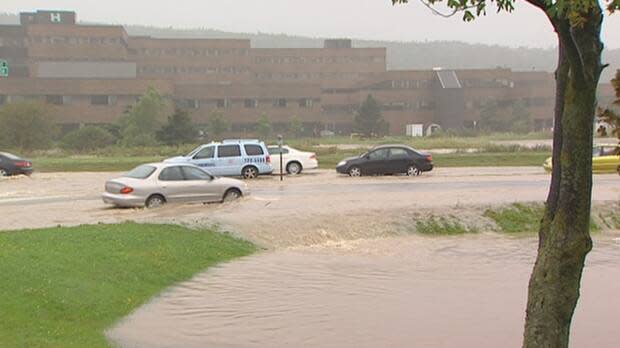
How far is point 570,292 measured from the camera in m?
6.01

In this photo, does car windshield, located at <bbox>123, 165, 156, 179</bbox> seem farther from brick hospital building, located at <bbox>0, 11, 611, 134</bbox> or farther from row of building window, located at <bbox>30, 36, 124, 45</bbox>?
row of building window, located at <bbox>30, 36, 124, 45</bbox>

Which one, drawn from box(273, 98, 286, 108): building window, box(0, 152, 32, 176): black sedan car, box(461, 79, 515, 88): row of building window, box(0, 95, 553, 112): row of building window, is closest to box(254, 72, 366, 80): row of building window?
box(0, 95, 553, 112): row of building window

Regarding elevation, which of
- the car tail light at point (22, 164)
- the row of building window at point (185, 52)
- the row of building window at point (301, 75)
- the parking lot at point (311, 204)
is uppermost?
the row of building window at point (185, 52)

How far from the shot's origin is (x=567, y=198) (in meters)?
5.91

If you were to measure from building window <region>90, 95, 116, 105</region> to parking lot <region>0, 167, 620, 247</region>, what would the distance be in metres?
68.8

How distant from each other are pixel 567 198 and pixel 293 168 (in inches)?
1260

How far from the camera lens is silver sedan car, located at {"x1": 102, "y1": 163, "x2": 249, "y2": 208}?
22688 millimetres

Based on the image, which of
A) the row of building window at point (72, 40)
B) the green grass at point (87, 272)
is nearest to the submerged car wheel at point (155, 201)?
the green grass at point (87, 272)

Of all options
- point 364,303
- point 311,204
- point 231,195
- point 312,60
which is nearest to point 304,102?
point 312,60

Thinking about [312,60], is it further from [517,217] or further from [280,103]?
[517,217]

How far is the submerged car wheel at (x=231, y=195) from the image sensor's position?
24156mm

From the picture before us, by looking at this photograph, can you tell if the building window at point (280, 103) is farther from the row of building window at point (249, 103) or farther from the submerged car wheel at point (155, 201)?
the submerged car wheel at point (155, 201)

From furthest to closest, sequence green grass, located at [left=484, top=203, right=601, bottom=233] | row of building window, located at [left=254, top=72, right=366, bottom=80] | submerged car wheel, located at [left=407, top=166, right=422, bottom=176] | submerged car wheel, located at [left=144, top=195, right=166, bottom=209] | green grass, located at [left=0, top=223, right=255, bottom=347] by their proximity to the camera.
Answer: row of building window, located at [left=254, top=72, right=366, bottom=80], submerged car wheel, located at [left=407, top=166, right=422, bottom=176], submerged car wheel, located at [left=144, top=195, right=166, bottom=209], green grass, located at [left=484, top=203, right=601, bottom=233], green grass, located at [left=0, top=223, right=255, bottom=347]

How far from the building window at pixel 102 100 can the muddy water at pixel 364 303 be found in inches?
3419
